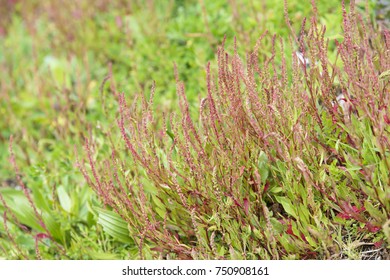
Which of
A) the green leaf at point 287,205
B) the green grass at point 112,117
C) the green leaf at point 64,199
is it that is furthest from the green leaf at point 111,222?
the green leaf at point 287,205

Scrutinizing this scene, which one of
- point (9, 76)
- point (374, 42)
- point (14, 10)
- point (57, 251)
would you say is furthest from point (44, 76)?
point (374, 42)

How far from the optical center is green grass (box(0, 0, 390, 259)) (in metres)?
2.54

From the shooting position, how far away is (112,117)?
3312mm

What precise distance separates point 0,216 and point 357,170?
2.17 meters

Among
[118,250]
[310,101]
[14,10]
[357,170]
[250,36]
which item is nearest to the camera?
[357,170]

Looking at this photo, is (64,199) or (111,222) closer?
(111,222)

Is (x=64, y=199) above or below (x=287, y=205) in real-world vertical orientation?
below

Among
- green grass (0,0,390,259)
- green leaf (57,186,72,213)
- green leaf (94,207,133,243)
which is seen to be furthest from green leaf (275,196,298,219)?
green leaf (57,186,72,213)

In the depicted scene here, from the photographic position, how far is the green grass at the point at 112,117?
2541 millimetres

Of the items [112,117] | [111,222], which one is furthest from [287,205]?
[112,117]

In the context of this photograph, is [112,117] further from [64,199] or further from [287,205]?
[287,205]

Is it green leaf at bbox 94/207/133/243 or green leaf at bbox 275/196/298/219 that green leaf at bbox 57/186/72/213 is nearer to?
green leaf at bbox 94/207/133/243

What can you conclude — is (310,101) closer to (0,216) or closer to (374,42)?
(374,42)

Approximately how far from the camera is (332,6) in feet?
13.5
